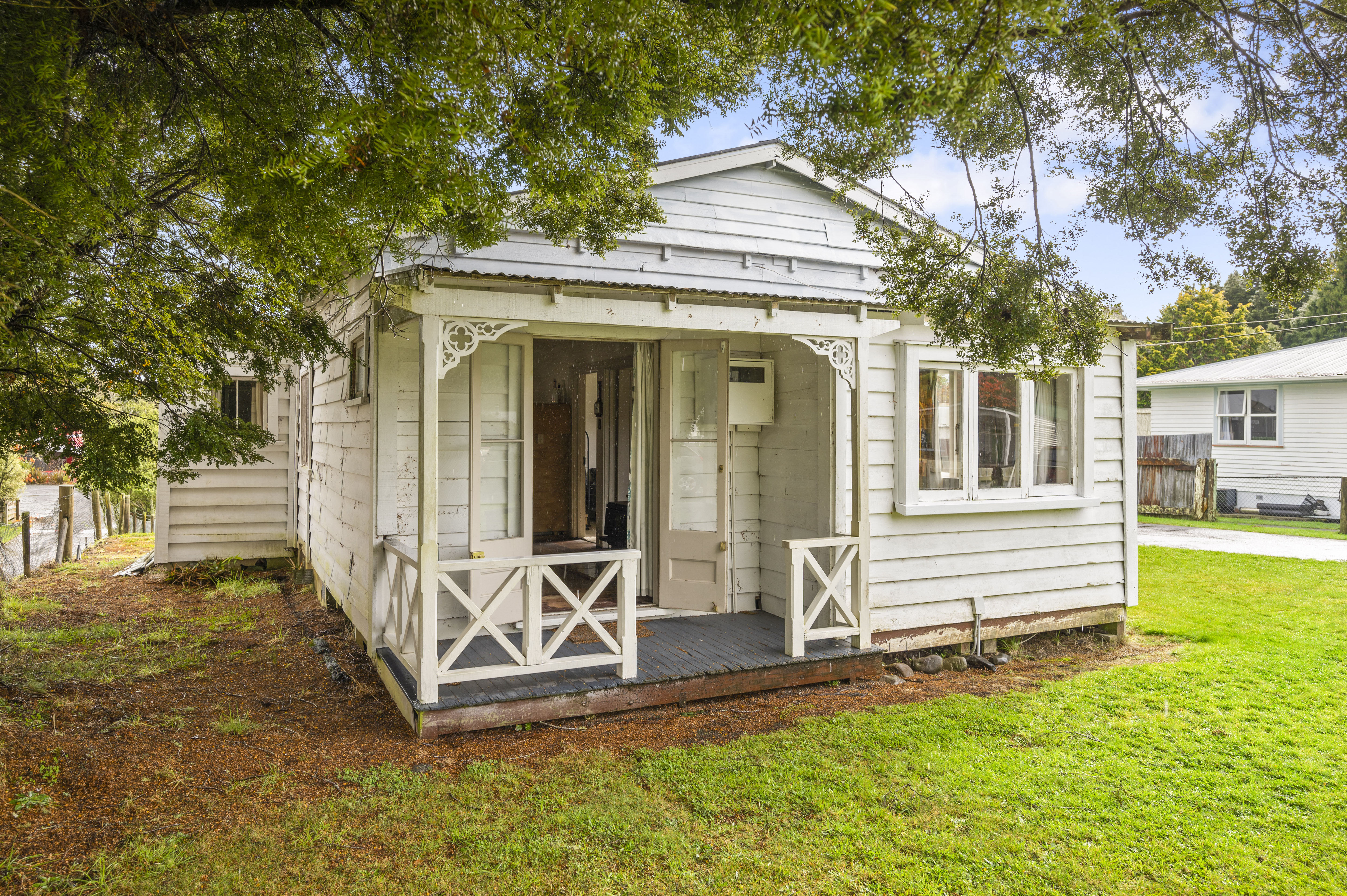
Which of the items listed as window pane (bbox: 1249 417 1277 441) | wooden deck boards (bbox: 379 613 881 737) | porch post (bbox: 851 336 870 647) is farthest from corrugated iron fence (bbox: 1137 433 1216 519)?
wooden deck boards (bbox: 379 613 881 737)

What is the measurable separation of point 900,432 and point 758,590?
1817 mm

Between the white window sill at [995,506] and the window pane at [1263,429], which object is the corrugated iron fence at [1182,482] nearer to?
the window pane at [1263,429]

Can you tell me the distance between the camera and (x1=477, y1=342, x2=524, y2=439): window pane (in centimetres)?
580

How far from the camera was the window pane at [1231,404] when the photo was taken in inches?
724

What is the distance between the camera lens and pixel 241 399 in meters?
9.93

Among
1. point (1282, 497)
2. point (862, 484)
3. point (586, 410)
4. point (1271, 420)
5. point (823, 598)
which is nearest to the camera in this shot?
point (823, 598)

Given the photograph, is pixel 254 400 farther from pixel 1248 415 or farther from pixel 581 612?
pixel 1248 415

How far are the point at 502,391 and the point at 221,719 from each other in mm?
2745

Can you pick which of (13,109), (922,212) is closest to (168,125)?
(13,109)

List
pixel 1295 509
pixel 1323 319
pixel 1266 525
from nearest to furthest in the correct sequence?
1. pixel 1266 525
2. pixel 1295 509
3. pixel 1323 319

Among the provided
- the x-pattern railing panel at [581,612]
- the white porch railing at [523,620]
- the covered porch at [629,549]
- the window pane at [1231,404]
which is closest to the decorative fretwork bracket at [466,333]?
the covered porch at [629,549]

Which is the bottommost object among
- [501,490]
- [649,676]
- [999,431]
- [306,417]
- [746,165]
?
[649,676]

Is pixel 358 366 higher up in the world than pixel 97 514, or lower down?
higher up

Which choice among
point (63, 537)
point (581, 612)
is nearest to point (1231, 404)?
point (581, 612)
